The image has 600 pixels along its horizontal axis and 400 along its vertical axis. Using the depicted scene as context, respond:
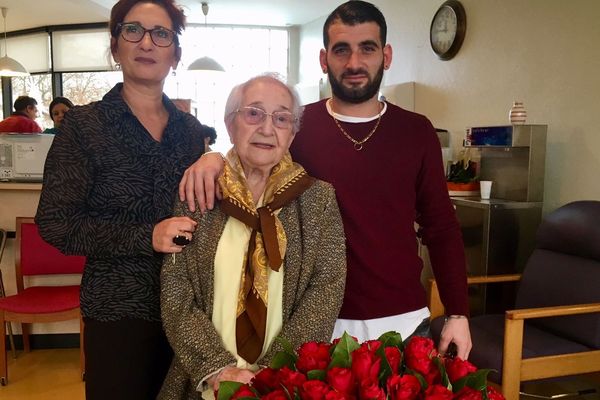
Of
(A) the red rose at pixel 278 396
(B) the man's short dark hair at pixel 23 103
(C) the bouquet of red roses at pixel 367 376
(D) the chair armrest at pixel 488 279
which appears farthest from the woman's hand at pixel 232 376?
(B) the man's short dark hair at pixel 23 103

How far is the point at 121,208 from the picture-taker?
1.31m

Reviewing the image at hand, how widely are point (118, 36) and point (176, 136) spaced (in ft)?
0.99

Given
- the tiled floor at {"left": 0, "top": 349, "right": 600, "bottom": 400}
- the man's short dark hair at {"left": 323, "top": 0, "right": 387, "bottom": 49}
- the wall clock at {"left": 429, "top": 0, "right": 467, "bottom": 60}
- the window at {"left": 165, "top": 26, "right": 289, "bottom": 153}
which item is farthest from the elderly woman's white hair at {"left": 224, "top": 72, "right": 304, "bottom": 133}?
the window at {"left": 165, "top": 26, "right": 289, "bottom": 153}

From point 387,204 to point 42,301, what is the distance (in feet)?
8.12

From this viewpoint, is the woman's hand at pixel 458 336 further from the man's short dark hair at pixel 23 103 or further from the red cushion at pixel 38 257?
the man's short dark hair at pixel 23 103

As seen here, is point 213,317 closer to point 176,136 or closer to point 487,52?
point 176,136

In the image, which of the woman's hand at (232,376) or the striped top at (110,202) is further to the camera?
the striped top at (110,202)

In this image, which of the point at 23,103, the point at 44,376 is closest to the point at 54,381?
the point at 44,376

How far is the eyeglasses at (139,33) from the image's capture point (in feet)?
4.35

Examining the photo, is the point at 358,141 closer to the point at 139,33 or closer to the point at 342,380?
the point at 139,33

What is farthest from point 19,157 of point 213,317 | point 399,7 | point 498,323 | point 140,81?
point 399,7

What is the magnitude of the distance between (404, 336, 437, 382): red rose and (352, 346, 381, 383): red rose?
0.07 meters

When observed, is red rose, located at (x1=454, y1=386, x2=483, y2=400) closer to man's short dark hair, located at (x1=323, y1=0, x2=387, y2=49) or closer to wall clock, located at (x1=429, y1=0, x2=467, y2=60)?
man's short dark hair, located at (x1=323, y1=0, x2=387, y2=49)

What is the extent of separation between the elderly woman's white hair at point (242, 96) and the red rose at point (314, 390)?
2.61 ft
